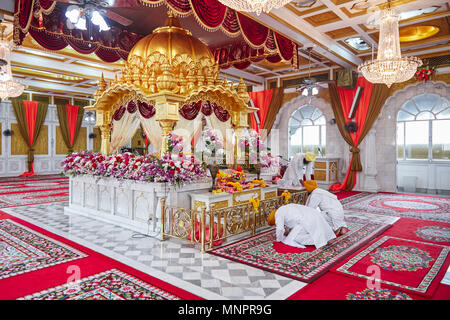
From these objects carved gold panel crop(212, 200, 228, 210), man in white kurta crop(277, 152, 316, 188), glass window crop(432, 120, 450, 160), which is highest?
glass window crop(432, 120, 450, 160)

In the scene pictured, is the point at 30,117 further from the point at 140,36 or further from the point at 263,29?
the point at 263,29

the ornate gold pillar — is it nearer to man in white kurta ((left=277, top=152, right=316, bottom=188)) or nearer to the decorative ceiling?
the decorative ceiling

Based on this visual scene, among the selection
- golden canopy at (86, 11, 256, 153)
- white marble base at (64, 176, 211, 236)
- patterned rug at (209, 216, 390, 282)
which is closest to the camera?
patterned rug at (209, 216, 390, 282)

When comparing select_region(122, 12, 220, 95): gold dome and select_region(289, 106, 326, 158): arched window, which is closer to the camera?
select_region(122, 12, 220, 95): gold dome

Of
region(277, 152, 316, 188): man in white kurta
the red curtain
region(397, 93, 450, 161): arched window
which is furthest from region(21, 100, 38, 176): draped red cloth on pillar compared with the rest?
region(397, 93, 450, 161): arched window

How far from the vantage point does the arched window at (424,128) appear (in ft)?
32.5

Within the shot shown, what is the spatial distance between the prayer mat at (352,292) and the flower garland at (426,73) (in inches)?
321

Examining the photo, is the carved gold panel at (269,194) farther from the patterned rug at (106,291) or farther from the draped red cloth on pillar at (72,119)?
the draped red cloth on pillar at (72,119)

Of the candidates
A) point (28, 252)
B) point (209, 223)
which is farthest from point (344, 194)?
point (28, 252)

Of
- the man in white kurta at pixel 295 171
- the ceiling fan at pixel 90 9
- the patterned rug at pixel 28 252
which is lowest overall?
the patterned rug at pixel 28 252

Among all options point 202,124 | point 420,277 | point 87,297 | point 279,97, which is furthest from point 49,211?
point 279,97

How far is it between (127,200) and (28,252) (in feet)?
5.76

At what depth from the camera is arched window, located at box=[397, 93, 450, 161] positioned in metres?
9.91

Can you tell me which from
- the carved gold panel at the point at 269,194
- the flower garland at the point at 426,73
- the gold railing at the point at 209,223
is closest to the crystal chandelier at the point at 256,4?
the gold railing at the point at 209,223
